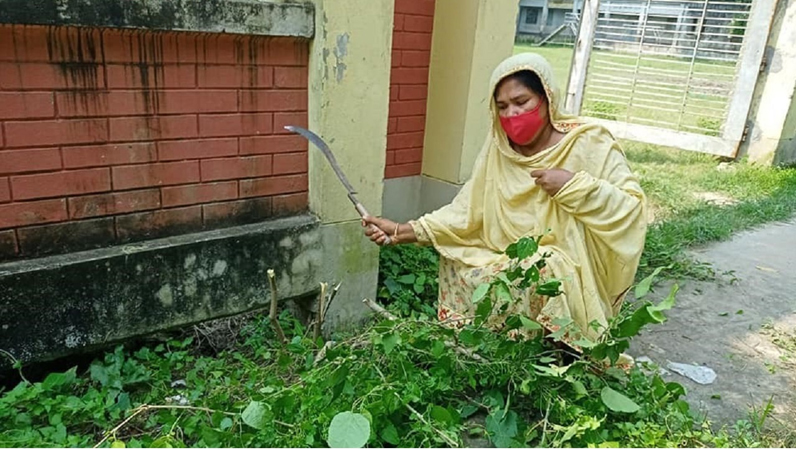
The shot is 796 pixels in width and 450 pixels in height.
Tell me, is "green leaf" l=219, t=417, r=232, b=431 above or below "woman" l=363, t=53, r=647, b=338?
below

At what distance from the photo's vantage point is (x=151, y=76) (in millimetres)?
2164

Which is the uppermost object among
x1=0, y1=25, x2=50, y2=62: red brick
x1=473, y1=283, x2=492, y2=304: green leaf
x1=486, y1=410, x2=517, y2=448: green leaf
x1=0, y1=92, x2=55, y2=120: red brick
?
x1=0, y1=25, x2=50, y2=62: red brick

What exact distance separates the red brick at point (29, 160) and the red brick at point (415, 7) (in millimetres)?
1856

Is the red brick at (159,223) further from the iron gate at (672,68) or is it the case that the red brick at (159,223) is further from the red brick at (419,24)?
the iron gate at (672,68)

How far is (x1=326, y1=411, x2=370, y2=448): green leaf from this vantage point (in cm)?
155

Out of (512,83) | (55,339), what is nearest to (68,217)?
(55,339)

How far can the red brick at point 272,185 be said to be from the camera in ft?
8.27

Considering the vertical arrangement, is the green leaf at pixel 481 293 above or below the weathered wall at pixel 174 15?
below

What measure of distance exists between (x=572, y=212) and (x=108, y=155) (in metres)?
1.73

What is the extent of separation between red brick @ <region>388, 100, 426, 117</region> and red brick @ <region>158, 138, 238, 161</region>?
3.76 feet

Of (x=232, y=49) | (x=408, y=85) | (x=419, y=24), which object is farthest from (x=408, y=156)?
(x=232, y=49)

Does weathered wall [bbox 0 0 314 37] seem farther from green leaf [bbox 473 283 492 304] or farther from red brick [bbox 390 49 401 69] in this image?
green leaf [bbox 473 283 492 304]

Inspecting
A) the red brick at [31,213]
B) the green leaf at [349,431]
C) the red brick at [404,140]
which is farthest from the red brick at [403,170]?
the green leaf at [349,431]

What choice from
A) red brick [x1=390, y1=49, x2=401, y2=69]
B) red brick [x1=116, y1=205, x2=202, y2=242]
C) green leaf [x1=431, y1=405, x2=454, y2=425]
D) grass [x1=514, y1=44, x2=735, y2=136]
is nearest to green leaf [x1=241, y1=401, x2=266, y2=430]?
green leaf [x1=431, y1=405, x2=454, y2=425]
